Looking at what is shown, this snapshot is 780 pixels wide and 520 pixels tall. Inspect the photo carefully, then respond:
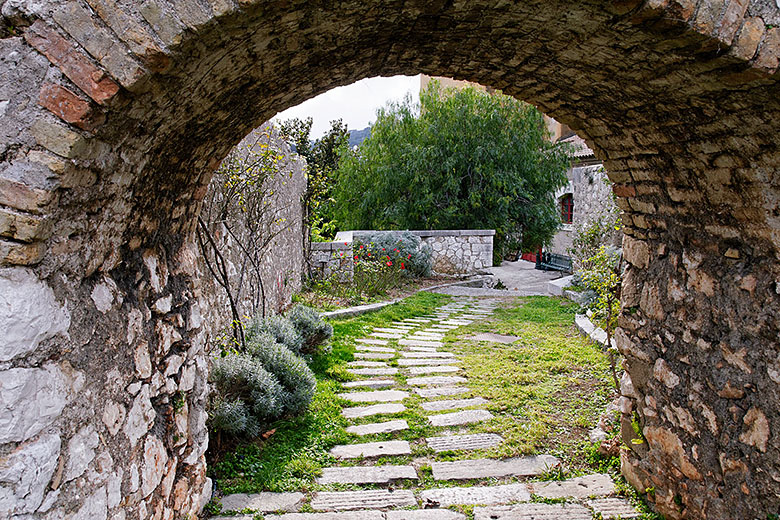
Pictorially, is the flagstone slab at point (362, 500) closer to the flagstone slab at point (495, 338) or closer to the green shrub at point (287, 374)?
the green shrub at point (287, 374)

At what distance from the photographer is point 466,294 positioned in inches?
425

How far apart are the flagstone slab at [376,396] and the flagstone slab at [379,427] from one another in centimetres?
45

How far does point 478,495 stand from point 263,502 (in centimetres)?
124

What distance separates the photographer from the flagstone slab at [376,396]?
175 inches

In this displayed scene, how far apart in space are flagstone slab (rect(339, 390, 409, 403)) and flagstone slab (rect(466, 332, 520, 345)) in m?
2.29

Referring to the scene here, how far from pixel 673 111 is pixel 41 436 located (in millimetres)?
2636

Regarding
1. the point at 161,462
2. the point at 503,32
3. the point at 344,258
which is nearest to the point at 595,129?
the point at 503,32

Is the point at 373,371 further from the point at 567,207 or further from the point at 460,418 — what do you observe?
the point at 567,207

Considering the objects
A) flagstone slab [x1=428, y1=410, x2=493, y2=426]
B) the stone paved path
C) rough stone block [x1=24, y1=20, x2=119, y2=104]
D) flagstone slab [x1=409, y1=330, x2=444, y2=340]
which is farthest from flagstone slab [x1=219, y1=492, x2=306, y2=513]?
flagstone slab [x1=409, y1=330, x2=444, y2=340]

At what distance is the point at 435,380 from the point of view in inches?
195

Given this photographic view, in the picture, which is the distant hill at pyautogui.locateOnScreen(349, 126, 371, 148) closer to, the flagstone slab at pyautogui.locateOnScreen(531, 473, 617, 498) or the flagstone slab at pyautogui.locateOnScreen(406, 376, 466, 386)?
the flagstone slab at pyautogui.locateOnScreen(406, 376, 466, 386)

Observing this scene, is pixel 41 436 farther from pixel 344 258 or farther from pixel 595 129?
pixel 344 258

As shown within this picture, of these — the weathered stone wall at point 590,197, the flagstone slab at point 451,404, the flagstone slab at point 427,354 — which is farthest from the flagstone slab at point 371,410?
the weathered stone wall at point 590,197

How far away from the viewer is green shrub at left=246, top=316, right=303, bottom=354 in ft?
14.8
